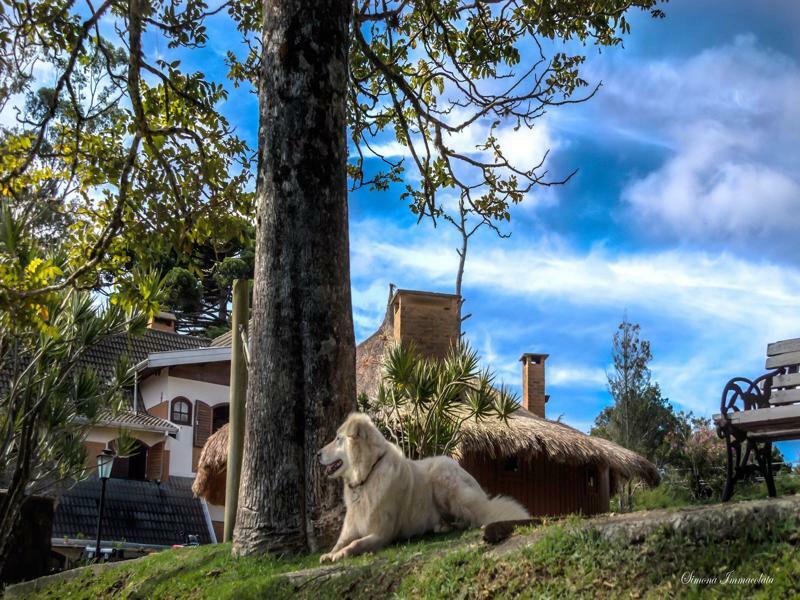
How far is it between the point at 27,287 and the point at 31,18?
165 inches

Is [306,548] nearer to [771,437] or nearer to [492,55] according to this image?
[771,437]

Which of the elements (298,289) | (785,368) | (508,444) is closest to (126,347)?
(508,444)

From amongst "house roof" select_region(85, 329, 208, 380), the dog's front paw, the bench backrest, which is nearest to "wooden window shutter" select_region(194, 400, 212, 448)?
"house roof" select_region(85, 329, 208, 380)

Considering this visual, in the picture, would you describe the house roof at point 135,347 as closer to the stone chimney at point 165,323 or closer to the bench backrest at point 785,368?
the stone chimney at point 165,323

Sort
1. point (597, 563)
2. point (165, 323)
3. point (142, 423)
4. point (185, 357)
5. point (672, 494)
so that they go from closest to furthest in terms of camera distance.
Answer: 1. point (597, 563)
2. point (142, 423)
3. point (185, 357)
4. point (672, 494)
5. point (165, 323)

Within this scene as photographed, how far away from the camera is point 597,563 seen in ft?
16.2

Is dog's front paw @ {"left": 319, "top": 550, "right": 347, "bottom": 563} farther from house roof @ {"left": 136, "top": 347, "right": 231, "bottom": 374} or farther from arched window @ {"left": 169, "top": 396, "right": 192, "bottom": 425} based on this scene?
arched window @ {"left": 169, "top": 396, "right": 192, "bottom": 425}

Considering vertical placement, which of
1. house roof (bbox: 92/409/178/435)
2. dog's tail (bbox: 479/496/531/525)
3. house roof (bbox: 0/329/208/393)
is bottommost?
dog's tail (bbox: 479/496/531/525)

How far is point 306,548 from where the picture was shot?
8.27 meters

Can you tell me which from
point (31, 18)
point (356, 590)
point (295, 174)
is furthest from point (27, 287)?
point (356, 590)

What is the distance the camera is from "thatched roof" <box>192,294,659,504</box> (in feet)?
59.0

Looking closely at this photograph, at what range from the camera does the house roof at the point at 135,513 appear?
23.7 metres

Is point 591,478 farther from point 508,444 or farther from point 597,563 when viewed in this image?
point 597,563

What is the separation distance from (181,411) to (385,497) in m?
22.5
